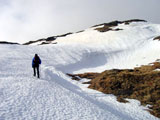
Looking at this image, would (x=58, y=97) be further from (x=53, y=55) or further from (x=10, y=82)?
(x=53, y=55)

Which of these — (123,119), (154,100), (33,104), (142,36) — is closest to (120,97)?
(154,100)

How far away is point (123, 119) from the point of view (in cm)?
1385

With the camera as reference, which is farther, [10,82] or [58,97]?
→ [10,82]

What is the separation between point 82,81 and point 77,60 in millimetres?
14816

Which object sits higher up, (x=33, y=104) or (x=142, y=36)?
(x=142, y=36)

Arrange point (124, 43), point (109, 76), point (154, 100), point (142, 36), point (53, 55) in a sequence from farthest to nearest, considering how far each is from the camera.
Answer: point (142, 36), point (124, 43), point (53, 55), point (109, 76), point (154, 100)

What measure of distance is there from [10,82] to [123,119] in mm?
10788

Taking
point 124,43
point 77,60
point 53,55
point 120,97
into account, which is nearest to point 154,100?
point 120,97

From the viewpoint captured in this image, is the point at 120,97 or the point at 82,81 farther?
the point at 82,81

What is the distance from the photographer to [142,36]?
61469mm

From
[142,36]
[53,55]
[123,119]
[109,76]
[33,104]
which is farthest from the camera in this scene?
[142,36]

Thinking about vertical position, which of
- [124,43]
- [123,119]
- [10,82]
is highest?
[124,43]

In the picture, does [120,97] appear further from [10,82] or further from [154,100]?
[10,82]

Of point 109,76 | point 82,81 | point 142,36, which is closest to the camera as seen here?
point 109,76
